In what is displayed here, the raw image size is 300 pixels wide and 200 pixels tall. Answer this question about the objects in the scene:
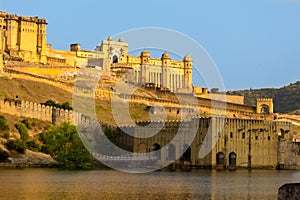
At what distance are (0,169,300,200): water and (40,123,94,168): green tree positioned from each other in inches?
248

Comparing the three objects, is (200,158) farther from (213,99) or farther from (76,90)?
(213,99)

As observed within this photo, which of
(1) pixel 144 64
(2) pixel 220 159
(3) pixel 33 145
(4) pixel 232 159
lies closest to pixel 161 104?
(1) pixel 144 64

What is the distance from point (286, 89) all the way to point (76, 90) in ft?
194

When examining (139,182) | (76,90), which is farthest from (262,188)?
(76,90)

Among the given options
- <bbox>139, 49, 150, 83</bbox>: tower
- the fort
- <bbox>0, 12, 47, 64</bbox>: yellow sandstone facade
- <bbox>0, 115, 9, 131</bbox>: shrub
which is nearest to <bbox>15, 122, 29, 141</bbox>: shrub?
<bbox>0, 115, 9, 131</bbox>: shrub

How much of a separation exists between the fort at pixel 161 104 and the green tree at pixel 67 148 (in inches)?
226

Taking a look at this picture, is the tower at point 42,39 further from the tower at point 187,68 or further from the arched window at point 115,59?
the tower at point 187,68

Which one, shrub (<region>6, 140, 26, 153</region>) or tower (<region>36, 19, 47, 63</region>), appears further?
tower (<region>36, 19, 47, 63</region>)

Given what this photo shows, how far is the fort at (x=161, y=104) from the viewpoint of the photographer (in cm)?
5266

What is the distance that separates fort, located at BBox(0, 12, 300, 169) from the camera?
2073 inches

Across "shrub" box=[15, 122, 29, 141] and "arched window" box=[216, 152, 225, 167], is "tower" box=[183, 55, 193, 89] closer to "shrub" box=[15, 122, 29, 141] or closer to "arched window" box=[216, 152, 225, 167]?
"shrub" box=[15, 122, 29, 141]

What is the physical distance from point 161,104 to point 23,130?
101 ft

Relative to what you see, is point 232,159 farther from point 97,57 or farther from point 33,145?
point 97,57

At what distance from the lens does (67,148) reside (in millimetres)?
51531
